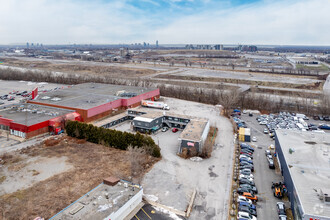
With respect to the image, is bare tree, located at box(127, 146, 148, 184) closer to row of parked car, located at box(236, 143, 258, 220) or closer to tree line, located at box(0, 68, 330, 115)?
row of parked car, located at box(236, 143, 258, 220)

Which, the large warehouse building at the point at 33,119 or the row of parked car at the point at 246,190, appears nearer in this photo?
the row of parked car at the point at 246,190

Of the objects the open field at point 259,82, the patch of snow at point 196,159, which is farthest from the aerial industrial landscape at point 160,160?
the open field at point 259,82

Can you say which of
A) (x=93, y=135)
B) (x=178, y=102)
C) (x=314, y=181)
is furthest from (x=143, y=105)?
(x=314, y=181)

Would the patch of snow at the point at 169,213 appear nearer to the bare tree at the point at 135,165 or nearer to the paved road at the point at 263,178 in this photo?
the bare tree at the point at 135,165

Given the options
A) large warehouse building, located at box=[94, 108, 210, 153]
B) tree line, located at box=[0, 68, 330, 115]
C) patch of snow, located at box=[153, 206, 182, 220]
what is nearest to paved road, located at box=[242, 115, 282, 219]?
patch of snow, located at box=[153, 206, 182, 220]

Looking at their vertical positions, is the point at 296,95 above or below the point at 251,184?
above

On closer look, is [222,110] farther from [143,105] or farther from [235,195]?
[235,195]
